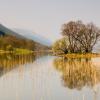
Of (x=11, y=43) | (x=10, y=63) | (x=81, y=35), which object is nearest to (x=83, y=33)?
(x=81, y=35)

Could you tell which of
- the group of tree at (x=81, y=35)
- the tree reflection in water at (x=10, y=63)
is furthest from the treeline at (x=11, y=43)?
the tree reflection in water at (x=10, y=63)

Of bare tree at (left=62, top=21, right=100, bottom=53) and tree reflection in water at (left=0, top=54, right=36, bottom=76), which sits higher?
bare tree at (left=62, top=21, right=100, bottom=53)

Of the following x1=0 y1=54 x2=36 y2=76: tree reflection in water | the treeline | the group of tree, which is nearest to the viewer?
x1=0 y1=54 x2=36 y2=76: tree reflection in water

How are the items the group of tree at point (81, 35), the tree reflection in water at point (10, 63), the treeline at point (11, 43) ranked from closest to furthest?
1. the tree reflection in water at point (10, 63)
2. the group of tree at point (81, 35)
3. the treeline at point (11, 43)

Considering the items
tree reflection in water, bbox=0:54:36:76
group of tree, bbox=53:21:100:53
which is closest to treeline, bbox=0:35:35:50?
group of tree, bbox=53:21:100:53

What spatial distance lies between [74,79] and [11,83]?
474cm

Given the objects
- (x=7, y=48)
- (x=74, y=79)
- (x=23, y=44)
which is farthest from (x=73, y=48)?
(x=23, y=44)

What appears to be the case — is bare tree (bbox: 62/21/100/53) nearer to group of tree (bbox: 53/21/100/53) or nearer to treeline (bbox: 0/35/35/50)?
group of tree (bbox: 53/21/100/53)

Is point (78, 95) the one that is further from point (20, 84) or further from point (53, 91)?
point (20, 84)

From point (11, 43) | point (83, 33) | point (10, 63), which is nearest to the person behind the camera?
point (10, 63)

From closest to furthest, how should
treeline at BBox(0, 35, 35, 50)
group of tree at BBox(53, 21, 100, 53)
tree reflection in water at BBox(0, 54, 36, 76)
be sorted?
tree reflection in water at BBox(0, 54, 36, 76) < group of tree at BBox(53, 21, 100, 53) < treeline at BBox(0, 35, 35, 50)

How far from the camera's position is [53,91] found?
56.2ft

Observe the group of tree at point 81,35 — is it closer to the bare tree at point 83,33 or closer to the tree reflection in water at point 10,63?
the bare tree at point 83,33

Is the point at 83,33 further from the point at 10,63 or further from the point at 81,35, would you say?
the point at 10,63
